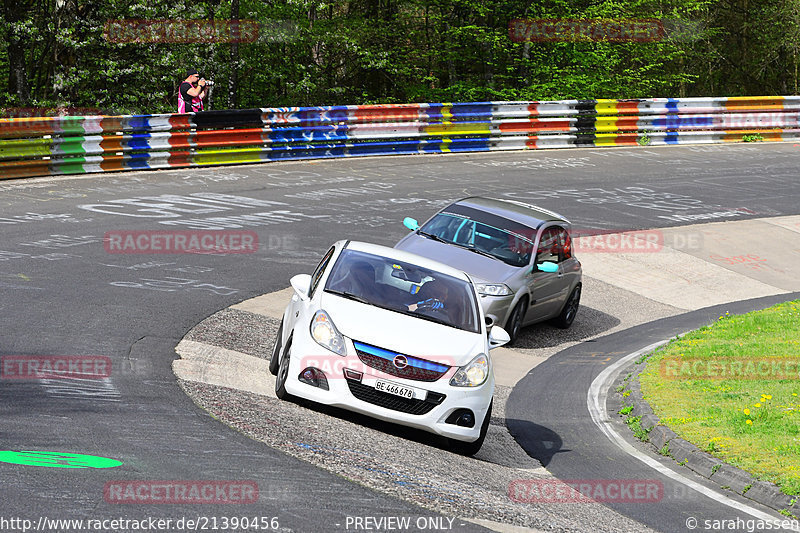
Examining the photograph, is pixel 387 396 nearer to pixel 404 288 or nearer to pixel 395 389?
pixel 395 389

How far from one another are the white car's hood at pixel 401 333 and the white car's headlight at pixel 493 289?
363cm

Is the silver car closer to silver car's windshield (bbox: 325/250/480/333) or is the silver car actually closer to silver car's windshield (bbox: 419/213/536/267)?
silver car's windshield (bbox: 419/213/536/267)

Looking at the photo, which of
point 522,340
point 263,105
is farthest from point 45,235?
point 263,105

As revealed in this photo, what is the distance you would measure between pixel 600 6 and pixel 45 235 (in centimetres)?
2380

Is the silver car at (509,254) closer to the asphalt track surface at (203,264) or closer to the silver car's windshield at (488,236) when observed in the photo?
the silver car's windshield at (488,236)

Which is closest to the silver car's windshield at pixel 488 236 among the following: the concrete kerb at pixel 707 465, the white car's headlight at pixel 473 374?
the concrete kerb at pixel 707 465

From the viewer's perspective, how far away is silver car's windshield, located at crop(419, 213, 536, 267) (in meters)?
13.8

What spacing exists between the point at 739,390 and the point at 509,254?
12.5 feet

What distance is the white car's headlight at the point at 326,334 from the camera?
862 centimetres

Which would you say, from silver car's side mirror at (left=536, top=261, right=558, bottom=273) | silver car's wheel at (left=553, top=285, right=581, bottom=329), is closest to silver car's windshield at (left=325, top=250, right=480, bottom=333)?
silver car's side mirror at (left=536, top=261, right=558, bottom=273)

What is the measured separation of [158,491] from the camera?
6.31 metres

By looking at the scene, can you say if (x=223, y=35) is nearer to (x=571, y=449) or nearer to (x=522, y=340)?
(x=522, y=340)

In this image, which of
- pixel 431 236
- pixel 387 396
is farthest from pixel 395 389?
pixel 431 236

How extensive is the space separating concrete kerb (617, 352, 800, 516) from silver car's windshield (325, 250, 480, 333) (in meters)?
→ 2.48
